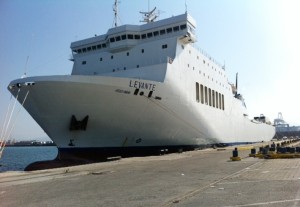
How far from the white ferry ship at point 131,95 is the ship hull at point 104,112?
57 millimetres

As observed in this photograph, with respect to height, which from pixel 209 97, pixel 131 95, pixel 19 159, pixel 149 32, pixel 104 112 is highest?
pixel 149 32

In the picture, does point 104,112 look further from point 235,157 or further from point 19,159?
point 19,159

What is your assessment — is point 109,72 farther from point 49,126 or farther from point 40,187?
point 40,187

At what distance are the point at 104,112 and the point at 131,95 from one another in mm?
1943

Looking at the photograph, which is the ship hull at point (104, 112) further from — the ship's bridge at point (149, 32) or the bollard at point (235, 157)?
the bollard at point (235, 157)

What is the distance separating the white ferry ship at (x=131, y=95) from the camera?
18891mm

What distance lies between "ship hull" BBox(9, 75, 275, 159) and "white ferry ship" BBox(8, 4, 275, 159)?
2.2 inches

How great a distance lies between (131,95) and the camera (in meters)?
19.7

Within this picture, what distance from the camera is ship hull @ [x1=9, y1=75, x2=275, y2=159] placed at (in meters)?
18.6

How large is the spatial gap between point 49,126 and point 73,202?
47.4ft

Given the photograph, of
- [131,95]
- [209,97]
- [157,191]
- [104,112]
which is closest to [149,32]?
[131,95]

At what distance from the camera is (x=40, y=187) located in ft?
28.2

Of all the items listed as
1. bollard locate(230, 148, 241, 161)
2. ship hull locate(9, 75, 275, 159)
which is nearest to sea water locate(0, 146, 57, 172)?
ship hull locate(9, 75, 275, 159)

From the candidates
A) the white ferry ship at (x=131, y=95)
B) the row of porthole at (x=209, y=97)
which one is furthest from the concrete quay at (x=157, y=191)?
the row of porthole at (x=209, y=97)
